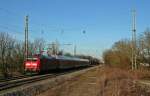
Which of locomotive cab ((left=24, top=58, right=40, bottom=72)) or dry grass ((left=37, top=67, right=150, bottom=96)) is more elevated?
locomotive cab ((left=24, top=58, right=40, bottom=72))

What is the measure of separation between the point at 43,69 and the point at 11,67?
530 centimetres

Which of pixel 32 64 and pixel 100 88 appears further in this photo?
pixel 32 64

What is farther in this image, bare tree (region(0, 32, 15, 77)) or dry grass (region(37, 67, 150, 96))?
bare tree (region(0, 32, 15, 77))

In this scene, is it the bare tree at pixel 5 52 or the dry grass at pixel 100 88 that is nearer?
the dry grass at pixel 100 88

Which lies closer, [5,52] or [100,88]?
[100,88]

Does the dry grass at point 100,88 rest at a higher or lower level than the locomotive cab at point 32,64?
lower

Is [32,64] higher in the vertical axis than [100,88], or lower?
higher

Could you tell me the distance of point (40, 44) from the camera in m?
80.0

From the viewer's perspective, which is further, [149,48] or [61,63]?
[61,63]

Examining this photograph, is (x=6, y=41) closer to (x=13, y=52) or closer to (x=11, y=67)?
(x=13, y=52)

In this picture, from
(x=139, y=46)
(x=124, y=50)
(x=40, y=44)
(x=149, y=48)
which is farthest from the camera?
(x=40, y=44)

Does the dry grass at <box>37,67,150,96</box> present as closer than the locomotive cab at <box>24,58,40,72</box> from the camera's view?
Yes

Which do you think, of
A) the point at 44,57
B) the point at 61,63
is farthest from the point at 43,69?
the point at 61,63

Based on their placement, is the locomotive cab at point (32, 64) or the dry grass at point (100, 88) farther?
the locomotive cab at point (32, 64)
